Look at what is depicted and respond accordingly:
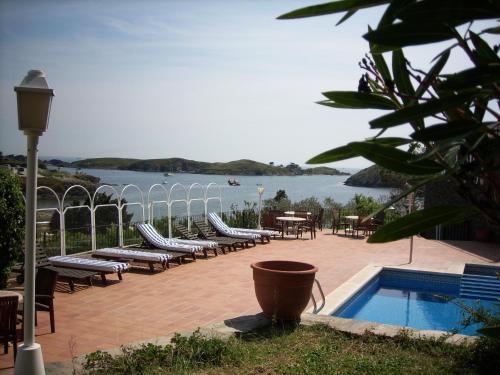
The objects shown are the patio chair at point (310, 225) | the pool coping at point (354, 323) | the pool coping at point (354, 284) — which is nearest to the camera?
the pool coping at point (354, 323)

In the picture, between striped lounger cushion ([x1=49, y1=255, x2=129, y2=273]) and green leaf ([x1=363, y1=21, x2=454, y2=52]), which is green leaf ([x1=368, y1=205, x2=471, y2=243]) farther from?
striped lounger cushion ([x1=49, y1=255, x2=129, y2=273])

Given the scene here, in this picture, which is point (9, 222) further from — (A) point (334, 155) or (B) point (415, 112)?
(B) point (415, 112)

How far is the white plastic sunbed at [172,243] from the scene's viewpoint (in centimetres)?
1086

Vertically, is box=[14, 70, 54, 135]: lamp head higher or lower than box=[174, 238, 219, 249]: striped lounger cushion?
higher

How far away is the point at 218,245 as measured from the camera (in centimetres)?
1223

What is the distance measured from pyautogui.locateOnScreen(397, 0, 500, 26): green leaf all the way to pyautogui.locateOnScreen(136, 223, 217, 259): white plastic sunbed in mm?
10316

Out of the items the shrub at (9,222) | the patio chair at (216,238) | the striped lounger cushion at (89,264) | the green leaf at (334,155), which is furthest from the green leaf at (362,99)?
the patio chair at (216,238)

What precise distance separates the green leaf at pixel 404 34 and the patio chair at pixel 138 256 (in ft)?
30.8

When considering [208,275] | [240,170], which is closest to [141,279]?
[208,275]

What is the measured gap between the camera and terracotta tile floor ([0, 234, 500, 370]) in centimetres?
609

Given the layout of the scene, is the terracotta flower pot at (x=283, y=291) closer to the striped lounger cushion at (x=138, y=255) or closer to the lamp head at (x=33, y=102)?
the lamp head at (x=33, y=102)

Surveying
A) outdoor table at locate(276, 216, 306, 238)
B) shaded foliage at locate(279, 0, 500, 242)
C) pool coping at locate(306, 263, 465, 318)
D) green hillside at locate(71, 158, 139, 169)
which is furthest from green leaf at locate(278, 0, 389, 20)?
green hillside at locate(71, 158, 139, 169)

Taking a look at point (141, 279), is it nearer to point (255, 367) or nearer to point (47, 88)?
point (255, 367)

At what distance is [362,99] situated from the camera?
1.06 meters
